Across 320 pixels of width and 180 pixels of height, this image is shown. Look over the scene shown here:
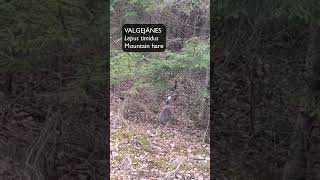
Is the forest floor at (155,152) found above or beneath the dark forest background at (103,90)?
beneath

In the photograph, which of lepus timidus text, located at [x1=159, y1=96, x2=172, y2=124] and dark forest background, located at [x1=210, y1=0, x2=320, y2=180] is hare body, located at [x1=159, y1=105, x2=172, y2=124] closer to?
lepus timidus text, located at [x1=159, y1=96, x2=172, y2=124]

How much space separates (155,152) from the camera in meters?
5.28

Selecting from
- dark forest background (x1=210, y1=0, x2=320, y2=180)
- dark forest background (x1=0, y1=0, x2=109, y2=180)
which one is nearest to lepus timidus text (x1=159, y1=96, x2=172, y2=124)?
dark forest background (x1=210, y1=0, x2=320, y2=180)

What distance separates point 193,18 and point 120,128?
1.61 metres

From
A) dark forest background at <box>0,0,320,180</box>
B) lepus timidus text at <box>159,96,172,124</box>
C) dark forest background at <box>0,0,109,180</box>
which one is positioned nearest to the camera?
dark forest background at <box>0,0,320,180</box>

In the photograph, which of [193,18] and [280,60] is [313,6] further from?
[193,18]

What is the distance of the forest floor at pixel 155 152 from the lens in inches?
198

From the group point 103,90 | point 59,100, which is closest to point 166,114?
point 103,90

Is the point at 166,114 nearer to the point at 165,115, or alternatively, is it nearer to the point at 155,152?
the point at 165,115

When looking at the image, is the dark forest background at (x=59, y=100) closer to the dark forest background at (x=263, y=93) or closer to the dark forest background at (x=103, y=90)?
the dark forest background at (x=103, y=90)

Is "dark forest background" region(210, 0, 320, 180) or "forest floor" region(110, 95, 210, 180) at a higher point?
"dark forest background" region(210, 0, 320, 180)

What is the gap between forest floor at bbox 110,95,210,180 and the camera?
5027 millimetres

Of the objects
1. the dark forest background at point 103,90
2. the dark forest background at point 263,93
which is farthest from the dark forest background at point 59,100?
the dark forest background at point 263,93

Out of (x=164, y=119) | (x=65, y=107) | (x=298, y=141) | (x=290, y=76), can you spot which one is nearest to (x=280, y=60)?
(x=290, y=76)
